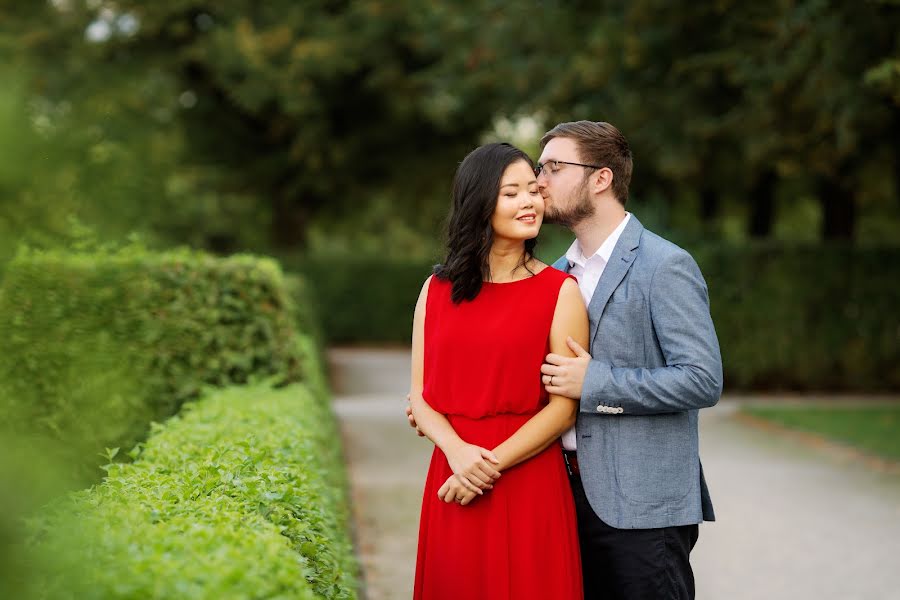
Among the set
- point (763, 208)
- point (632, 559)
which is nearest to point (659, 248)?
point (632, 559)

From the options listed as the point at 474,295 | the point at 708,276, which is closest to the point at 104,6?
the point at 708,276

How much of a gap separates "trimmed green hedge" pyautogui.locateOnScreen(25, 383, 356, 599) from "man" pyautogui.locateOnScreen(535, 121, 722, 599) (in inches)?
34.8

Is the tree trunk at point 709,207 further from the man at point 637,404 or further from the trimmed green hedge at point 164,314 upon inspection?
the man at point 637,404

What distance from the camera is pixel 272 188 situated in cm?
2975


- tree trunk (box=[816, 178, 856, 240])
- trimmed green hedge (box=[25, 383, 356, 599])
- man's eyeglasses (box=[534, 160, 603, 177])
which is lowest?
trimmed green hedge (box=[25, 383, 356, 599])

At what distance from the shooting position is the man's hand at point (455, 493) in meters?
3.14

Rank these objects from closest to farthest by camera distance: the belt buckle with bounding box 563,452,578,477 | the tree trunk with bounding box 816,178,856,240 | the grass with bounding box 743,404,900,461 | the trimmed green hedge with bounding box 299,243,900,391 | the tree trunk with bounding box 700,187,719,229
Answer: the belt buckle with bounding box 563,452,578,477
the grass with bounding box 743,404,900,461
the trimmed green hedge with bounding box 299,243,900,391
the tree trunk with bounding box 816,178,856,240
the tree trunk with bounding box 700,187,719,229

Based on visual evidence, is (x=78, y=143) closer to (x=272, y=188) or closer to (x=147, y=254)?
(x=147, y=254)

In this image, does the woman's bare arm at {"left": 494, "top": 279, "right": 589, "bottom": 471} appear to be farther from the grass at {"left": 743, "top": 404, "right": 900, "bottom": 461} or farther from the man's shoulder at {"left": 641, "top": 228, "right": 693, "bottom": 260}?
the grass at {"left": 743, "top": 404, "right": 900, "bottom": 461}

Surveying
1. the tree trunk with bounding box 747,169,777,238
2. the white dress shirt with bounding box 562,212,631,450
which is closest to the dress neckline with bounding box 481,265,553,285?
the white dress shirt with bounding box 562,212,631,450

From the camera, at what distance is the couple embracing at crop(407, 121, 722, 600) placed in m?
3.13

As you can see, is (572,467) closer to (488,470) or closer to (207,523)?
(488,470)

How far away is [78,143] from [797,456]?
10.7 meters

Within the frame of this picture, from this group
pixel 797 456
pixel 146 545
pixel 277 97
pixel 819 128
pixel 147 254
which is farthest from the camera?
pixel 277 97
